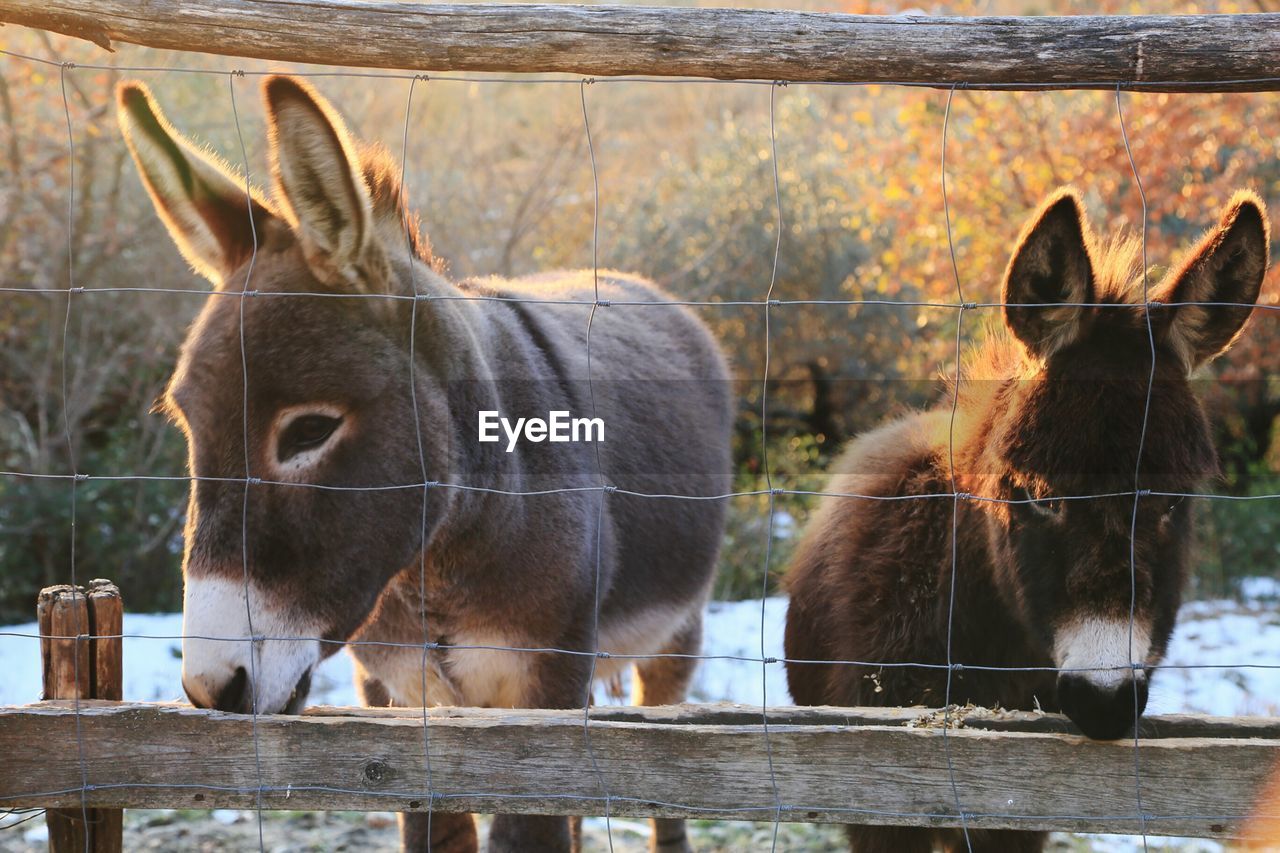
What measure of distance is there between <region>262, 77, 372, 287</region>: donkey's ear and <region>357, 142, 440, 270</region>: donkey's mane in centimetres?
19

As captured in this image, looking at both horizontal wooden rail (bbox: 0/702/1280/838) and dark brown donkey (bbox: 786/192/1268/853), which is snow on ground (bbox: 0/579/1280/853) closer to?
dark brown donkey (bbox: 786/192/1268/853)

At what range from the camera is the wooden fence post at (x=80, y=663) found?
2559 mm

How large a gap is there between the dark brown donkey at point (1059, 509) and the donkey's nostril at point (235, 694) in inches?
57.2

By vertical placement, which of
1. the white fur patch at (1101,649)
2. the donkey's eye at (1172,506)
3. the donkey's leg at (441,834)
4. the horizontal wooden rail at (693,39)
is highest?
the horizontal wooden rail at (693,39)

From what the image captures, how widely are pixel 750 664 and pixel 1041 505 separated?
4183 millimetres

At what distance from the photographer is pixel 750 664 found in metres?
6.39

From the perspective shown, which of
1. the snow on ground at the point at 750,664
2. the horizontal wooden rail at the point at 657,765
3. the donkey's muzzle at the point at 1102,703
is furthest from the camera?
the snow on ground at the point at 750,664

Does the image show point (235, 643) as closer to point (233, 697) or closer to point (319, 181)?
point (233, 697)

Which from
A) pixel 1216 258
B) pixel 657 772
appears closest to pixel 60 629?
pixel 657 772

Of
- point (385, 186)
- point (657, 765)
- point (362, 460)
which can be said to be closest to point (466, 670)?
point (362, 460)

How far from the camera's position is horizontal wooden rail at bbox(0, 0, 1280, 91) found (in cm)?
241

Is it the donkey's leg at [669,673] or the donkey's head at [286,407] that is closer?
the donkey's head at [286,407]

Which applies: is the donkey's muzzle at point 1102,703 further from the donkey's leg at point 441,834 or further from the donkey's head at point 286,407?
the donkey's leg at point 441,834

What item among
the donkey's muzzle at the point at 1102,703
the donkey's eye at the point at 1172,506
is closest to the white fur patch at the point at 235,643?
the donkey's muzzle at the point at 1102,703
